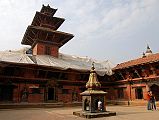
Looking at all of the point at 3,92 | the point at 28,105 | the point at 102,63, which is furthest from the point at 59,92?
the point at 102,63

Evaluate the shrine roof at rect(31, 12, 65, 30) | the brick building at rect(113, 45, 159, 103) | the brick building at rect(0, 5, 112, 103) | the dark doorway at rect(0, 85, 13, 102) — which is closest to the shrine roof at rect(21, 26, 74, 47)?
the brick building at rect(0, 5, 112, 103)

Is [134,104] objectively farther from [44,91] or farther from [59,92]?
[44,91]

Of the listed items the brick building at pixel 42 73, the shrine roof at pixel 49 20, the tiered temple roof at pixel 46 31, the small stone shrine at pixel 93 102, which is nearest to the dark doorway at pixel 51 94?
the brick building at pixel 42 73

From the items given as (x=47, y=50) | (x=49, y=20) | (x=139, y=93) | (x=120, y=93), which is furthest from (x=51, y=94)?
(x=49, y=20)

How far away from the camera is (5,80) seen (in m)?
18.8

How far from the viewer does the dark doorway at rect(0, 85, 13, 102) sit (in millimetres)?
18814

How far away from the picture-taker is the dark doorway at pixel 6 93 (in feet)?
61.7

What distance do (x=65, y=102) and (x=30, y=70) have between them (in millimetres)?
5657

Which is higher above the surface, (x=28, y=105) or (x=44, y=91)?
(x=44, y=91)

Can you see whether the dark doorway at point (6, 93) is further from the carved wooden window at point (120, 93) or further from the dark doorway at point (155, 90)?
the dark doorway at point (155, 90)

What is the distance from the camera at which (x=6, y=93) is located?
19.1 m

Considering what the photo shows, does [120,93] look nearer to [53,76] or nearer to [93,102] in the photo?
[53,76]

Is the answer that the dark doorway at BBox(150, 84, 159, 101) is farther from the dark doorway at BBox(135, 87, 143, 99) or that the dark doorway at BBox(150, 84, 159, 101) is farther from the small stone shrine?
the small stone shrine

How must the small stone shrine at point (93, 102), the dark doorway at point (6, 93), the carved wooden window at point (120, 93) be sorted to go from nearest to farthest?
the small stone shrine at point (93, 102)
the dark doorway at point (6, 93)
the carved wooden window at point (120, 93)
